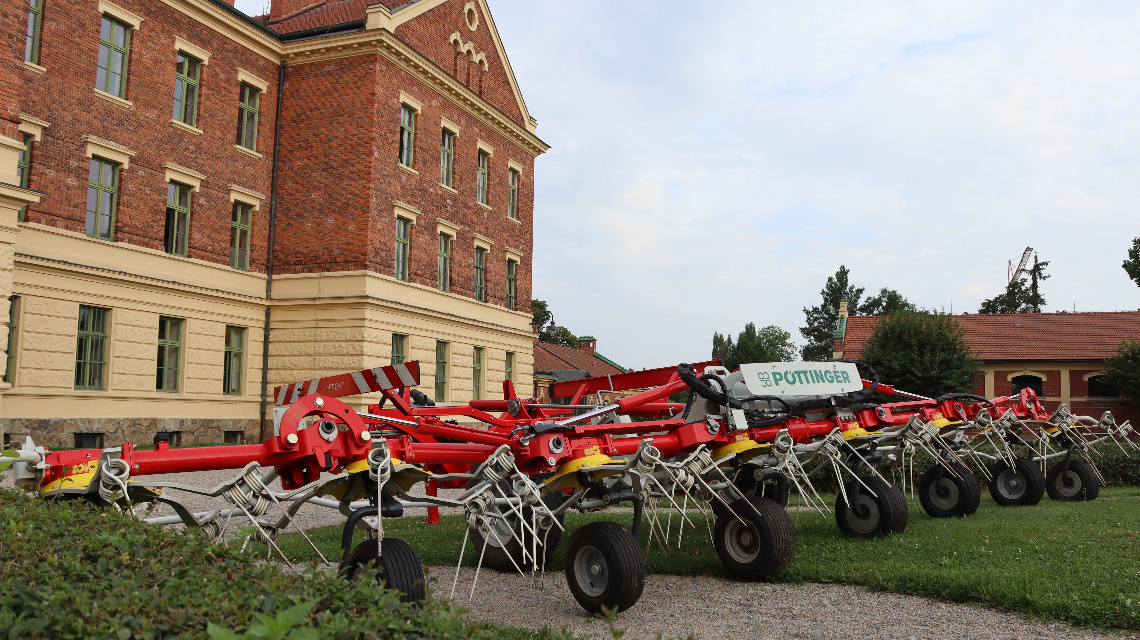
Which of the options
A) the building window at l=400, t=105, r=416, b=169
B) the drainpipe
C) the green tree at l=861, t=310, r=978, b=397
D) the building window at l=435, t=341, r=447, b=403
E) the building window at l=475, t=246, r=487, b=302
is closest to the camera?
the drainpipe

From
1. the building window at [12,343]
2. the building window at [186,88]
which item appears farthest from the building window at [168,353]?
the building window at [186,88]

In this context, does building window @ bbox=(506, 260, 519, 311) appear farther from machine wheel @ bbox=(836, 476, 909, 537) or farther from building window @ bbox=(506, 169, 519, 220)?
machine wheel @ bbox=(836, 476, 909, 537)

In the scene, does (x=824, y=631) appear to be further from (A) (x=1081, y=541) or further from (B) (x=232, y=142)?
(B) (x=232, y=142)

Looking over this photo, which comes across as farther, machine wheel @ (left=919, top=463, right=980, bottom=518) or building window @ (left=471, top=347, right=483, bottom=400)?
building window @ (left=471, top=347, right=483, bottom=400)

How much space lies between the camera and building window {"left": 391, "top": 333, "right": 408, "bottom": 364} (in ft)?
82.1

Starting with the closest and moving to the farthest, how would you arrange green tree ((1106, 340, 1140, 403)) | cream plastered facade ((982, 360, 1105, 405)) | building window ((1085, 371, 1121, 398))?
green tree ((1106, 340, 1140, 403)) < building window ((1085, 371, 1121, 398)) < cream plastered facade ((982, 360, 1105, 405))

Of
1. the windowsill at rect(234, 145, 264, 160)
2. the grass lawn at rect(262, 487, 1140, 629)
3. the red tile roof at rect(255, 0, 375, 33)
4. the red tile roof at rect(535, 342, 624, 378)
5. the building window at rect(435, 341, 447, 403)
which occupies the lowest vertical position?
the grass lawn at rect(262, 487, 1140, 629)

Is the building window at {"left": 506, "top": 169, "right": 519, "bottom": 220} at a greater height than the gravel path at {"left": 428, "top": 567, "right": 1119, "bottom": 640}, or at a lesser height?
greater

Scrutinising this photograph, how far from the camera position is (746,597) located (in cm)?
691

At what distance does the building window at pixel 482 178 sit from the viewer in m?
29.6

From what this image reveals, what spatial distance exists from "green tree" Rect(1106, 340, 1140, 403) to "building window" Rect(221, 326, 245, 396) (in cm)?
3247

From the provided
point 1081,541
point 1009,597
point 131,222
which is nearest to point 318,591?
point 1009,597

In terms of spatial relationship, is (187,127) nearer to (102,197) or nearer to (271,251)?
(102,197)

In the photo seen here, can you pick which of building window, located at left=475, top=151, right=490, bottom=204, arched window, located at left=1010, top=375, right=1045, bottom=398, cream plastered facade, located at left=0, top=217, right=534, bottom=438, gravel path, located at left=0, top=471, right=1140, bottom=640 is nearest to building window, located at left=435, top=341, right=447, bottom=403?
cream plastered facade, located at left=0, top=217, right=534, bottom=438
